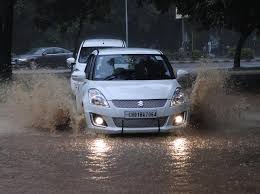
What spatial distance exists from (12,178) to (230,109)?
24.6 feet

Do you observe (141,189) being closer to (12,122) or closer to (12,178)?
(12,178)

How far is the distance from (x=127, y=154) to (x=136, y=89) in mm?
2085

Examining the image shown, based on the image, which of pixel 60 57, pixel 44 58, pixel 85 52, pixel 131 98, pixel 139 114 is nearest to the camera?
pixel 139 114

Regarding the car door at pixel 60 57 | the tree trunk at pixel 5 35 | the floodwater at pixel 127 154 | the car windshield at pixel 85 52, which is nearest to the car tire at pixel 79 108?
the floodwater at pixel 127 154

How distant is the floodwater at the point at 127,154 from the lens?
7.88 m

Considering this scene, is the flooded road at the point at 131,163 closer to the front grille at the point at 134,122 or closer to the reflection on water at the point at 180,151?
the reflection on water at the point at 180,151

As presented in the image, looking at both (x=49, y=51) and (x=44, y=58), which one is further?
(x=49, y=51)

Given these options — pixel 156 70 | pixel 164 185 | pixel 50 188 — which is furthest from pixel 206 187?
pixel 156 70

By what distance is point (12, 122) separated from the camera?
14.1 meters

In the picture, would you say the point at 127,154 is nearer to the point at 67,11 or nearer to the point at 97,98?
the point at 97,98

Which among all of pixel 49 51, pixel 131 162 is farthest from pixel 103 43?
pixel 49 51

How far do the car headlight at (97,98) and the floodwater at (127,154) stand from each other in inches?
23.7

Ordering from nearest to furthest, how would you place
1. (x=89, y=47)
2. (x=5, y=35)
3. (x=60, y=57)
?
(x=89, y=47) → (x=5, y=35) → (x=60, y=57)

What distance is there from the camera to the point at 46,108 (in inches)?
528
